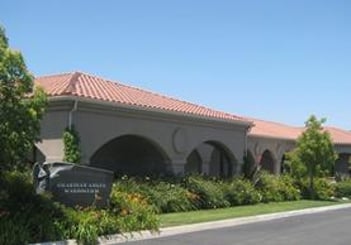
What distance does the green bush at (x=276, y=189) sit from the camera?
31.6m

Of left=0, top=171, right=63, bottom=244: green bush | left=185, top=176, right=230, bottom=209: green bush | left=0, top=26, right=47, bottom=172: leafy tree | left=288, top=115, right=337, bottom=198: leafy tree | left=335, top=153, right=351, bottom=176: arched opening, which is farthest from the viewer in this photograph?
left=335, top=153, right=351, bottom=176: arched opening

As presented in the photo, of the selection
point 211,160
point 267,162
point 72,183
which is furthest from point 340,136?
point 72,183

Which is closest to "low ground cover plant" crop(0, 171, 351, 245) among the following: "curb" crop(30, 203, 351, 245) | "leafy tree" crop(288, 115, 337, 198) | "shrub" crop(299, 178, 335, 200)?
"curb" crop(30, 203, 351, 245)

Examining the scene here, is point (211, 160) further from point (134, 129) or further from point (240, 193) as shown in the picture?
point (134, 129)

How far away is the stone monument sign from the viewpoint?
16.6 meters

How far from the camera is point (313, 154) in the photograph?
35469mm

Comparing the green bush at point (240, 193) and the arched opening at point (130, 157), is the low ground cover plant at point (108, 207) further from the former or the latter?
the arched opening at point (130, 157)

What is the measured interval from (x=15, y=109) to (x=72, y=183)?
3.18 metres

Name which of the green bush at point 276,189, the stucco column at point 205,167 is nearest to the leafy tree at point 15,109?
the green bush at point 276,189

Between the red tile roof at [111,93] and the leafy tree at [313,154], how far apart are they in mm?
5956

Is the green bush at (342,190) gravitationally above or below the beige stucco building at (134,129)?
below

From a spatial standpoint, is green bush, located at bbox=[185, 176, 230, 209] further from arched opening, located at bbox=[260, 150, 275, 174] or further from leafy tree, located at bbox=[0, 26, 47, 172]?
arched opening, located at bbox=[260, 150, 275, 174]

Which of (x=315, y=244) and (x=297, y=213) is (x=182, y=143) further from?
(x=315, y=244)

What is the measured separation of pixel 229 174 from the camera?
33188 mm
